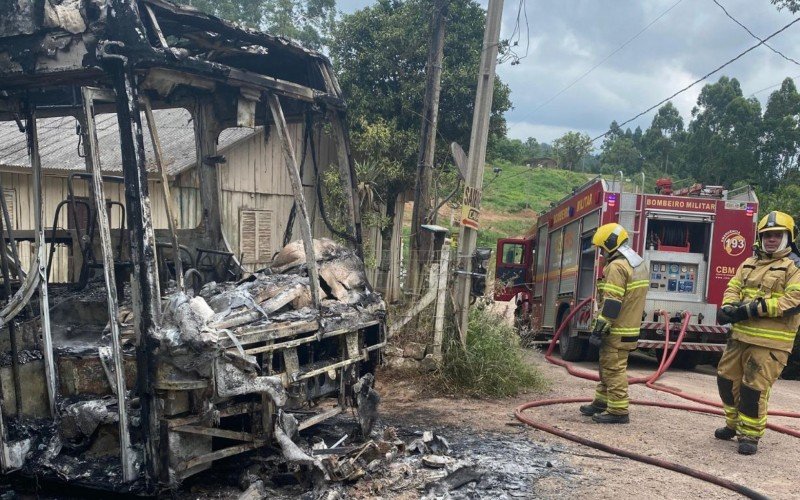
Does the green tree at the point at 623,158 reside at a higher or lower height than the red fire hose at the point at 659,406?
higher

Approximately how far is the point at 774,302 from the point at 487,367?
294 centimetres

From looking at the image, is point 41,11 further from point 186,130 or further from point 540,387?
point 186,130

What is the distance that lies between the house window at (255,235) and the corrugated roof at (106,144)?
4.79 feet

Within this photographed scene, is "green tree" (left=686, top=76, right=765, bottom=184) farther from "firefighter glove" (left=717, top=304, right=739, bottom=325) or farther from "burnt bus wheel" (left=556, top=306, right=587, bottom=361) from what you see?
"firefighter glove" (left=717, top=304, right=739, bottom=325)

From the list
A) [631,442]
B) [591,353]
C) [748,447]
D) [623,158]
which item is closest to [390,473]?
[631,442]

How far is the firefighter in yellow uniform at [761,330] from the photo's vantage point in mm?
5188

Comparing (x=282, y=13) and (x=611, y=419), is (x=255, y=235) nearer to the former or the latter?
(x=611, y=419)

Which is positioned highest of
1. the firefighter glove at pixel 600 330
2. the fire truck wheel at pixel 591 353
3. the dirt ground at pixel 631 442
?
the firefighter glove at pixel 600 330

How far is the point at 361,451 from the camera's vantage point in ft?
14.1

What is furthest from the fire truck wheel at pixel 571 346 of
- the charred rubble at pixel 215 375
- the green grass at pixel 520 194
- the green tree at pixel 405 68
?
the green grass at pixel 520 194

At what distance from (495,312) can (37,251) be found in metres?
5.39

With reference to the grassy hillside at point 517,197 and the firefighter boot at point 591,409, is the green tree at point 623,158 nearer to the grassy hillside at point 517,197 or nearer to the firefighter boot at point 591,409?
the grassy hillside at point 517,197

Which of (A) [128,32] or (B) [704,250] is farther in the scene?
(B) [704,250]

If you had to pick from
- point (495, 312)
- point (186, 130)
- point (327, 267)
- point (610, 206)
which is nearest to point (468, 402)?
point (495, 312)
